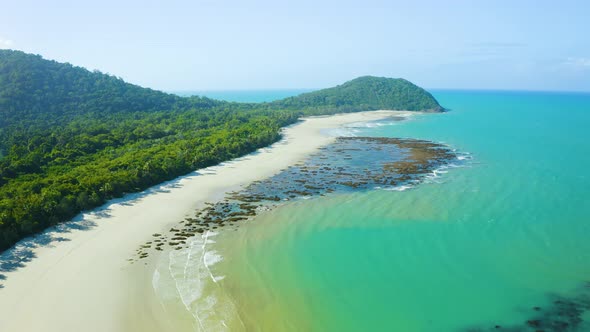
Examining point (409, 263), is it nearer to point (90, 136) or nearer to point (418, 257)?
point (418, 257)

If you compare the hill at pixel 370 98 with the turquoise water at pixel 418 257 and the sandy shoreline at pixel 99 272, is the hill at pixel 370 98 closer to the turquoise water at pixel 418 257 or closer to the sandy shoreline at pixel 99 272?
the turquoise water at pixel 418 257

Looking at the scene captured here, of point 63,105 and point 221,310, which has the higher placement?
point 63,105

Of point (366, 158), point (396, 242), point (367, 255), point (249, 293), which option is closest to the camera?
point (249, 293)

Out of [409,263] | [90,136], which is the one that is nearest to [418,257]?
[409,263]

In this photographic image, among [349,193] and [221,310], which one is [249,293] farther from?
[349,193]

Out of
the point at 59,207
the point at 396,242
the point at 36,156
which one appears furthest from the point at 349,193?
the point at 36,156

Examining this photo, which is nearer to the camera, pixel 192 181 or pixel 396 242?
pixel 396 242

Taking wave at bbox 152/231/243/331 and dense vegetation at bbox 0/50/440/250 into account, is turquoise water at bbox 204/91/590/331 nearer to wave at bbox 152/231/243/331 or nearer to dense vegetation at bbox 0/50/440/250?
wave at bbox 152/231/243/331
